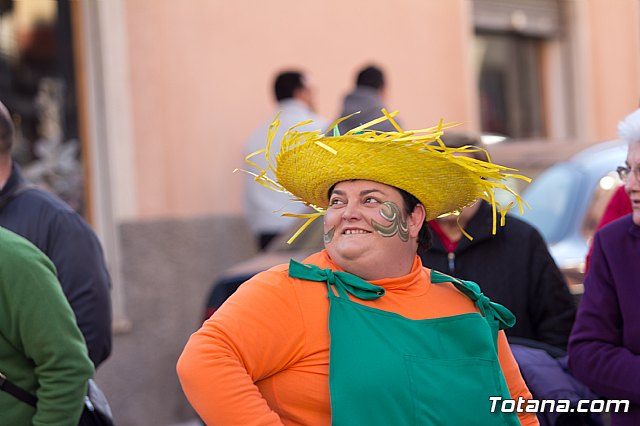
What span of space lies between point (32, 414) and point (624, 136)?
2.18 meters

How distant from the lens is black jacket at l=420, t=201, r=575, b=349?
14.8 ft

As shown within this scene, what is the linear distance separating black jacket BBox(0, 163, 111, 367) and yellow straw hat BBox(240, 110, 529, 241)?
4.12 ft

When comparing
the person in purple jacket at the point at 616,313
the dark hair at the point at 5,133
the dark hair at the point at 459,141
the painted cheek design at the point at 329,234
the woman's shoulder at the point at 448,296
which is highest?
the dark hair at the point at 5,133

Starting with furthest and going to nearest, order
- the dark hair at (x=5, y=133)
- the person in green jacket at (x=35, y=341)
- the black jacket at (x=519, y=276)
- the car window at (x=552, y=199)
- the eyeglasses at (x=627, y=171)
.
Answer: the car window at (x=552, y=199) < the black jacket at (x=519, y=276) < the dark hair at (x=5, y=133) < the eyeglasses at (x=627, y=171) < the person in green jacket at (x=35, y=341)

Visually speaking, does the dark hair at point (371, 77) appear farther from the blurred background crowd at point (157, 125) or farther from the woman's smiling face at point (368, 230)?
the woman's smiling face at point (368, 230)

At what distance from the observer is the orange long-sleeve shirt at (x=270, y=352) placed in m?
2.81

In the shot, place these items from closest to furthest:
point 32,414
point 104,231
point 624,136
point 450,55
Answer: point 32,414
point 624,136
point 104,231
point 450,55

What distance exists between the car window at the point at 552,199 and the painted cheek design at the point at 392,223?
3046 mm

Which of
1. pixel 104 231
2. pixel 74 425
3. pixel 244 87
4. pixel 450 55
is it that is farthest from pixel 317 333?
pixel 450 55

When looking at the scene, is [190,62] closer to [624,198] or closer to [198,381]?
[624,198]

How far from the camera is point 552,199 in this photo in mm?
6371

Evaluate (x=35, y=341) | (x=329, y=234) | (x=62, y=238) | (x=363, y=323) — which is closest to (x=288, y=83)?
(x=62, y=238)

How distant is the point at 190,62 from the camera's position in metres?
8.44

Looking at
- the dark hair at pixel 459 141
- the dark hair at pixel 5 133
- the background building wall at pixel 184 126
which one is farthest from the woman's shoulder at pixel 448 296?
the background building wall at pixel 184 126
